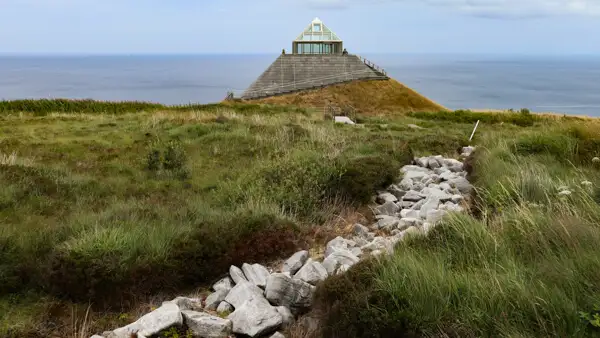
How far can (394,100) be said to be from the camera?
55219 mm

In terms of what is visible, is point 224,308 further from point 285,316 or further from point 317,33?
point 317,33

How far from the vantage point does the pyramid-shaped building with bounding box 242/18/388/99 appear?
57.7 m

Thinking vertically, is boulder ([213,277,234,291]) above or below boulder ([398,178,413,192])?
below

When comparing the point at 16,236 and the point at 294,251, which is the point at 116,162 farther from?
the point at 294,251

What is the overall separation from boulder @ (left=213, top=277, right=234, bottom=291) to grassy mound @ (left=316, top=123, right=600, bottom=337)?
1406 mm

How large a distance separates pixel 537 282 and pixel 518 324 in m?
0.63

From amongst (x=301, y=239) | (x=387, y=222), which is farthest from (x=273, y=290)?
(x=387, y=222)

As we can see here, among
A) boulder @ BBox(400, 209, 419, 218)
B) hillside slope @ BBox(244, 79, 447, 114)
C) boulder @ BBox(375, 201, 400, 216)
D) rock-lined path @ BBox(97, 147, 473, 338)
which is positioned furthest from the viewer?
hillside slope @ BBox(244, 79, 447, 114)

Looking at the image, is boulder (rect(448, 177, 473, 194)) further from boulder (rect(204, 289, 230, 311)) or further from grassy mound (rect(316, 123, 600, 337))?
boulder (rect(204, 289, 230, 311))

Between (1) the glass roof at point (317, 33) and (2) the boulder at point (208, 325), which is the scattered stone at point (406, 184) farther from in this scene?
(1) the glass roof at point (317, 33)

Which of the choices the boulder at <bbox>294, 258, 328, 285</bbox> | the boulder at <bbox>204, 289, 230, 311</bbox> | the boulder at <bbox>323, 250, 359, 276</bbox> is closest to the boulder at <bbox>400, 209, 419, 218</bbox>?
the boulder at <bbox>323, 250, 359, 276</bbox>

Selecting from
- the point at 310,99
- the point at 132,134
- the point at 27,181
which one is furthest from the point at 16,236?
the point at 310,99

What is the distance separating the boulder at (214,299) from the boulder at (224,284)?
8 centimetres

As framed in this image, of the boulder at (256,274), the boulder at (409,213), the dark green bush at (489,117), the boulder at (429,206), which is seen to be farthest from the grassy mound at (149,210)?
the dark green bush at (489,117)
